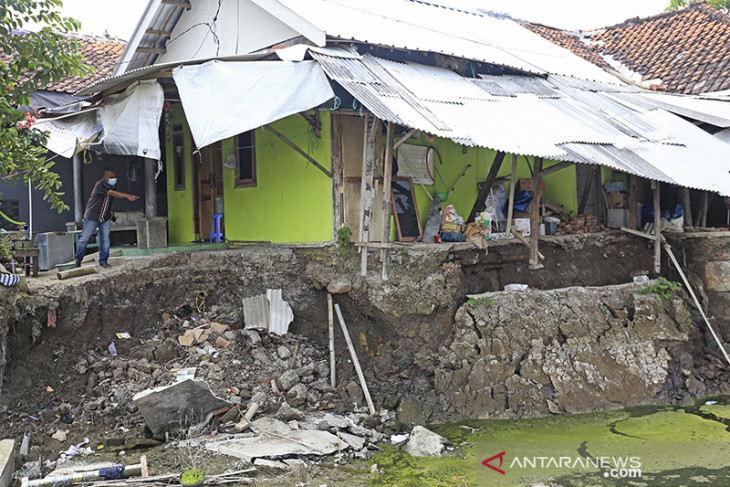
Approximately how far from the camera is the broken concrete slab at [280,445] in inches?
278

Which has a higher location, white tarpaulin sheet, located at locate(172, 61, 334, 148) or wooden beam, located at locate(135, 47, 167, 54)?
wooden beam, located at locate(135, 47, 167, 54)

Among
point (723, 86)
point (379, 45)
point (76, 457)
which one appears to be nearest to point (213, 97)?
point (379, 45)

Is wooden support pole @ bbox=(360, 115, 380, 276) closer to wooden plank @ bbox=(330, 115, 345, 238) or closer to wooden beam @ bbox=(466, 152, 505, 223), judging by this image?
wooden plank @ bbox=(330, 115, 345, 238)

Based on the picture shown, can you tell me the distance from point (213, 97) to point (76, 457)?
446cm

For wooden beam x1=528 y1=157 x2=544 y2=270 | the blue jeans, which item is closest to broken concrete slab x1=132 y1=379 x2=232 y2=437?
the blue jeans

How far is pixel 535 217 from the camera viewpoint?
984 centimetres

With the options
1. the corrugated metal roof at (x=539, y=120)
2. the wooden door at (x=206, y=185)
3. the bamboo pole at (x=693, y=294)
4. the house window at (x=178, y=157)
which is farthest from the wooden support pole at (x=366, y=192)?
the bamboo pole at (x=693, y=294)

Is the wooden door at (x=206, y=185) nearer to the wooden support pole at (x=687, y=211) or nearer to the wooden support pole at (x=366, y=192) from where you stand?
the wooden support pole at (x=366, y=192)

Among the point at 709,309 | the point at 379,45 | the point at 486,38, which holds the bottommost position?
the point at 709,309

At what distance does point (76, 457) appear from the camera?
7.03 meters

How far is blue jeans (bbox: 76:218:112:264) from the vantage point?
9.39m

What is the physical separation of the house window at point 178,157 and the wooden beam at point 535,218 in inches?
262

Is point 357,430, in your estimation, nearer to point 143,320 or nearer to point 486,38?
point 143,320

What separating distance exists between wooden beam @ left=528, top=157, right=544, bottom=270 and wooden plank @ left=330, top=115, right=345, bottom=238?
2960 millimetres
